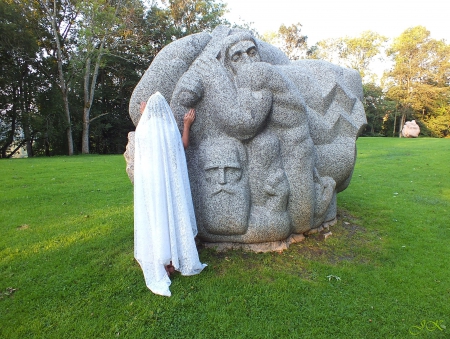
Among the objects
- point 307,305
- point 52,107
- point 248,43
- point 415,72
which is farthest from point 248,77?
point 415,72

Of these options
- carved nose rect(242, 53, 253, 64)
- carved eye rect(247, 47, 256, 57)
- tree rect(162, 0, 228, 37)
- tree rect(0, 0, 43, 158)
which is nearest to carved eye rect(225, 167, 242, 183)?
carved nose rect(242, 53, 253, 64)

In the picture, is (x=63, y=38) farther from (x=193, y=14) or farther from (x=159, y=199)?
(x=159, y=199)

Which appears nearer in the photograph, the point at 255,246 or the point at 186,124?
the point at 186,124

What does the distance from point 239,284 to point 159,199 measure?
4.30 ft

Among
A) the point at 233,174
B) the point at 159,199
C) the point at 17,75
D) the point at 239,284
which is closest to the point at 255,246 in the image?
the point at 239,284

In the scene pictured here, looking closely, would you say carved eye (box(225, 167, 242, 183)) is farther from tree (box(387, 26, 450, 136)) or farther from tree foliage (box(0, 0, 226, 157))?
tree (box(387, 26, 450, 136))

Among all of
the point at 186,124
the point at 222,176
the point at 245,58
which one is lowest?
the point at 222,176

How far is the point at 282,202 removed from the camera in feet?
12.6

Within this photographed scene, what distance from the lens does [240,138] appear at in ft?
12.3

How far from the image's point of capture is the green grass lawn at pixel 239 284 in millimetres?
2824

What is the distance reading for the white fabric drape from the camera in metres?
3.17

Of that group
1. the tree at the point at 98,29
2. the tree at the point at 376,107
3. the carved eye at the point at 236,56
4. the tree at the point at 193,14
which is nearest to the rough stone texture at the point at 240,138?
the carved eye at the point at 236,56

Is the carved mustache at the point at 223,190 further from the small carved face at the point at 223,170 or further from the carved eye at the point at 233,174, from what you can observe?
the carved eye at the point at 233,174

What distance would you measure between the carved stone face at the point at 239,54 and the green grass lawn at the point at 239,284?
2455mm
